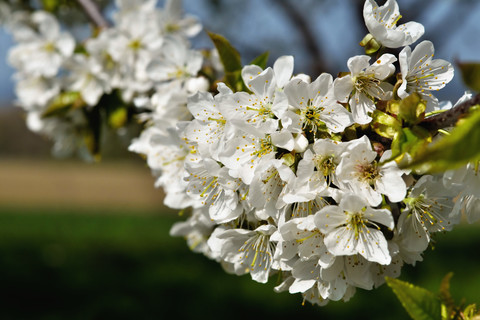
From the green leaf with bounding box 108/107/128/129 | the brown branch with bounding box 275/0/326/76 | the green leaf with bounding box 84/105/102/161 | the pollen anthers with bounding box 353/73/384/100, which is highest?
the pollen anthers with bounding box 353/73/384/100

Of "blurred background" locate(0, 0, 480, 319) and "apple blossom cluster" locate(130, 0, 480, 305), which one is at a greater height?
"apple blossom cluster" locate(130, 0, 480, 305)

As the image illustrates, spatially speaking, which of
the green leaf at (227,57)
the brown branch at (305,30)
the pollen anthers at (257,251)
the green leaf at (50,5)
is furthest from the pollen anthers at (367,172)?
the brown branch at (305,30)

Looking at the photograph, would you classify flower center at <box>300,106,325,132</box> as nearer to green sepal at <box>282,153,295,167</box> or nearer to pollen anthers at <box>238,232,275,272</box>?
green sepal at <box>282,153,295,167</box>

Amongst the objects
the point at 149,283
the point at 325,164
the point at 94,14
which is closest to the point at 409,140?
the point at 325,164

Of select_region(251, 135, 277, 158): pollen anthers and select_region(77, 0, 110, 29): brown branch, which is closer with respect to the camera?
select_region(251, 135, 277, 158): pollen anthers

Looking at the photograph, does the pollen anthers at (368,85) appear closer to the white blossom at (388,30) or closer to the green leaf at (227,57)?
the white blossom at (388,30)

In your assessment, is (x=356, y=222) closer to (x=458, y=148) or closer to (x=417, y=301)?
(x=417, y=301)

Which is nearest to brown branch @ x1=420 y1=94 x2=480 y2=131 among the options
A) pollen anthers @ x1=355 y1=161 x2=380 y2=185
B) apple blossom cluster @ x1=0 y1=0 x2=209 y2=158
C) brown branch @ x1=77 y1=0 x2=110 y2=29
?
pollen anthers @ x1=355 y1=161 x2=380 y2=185
